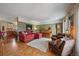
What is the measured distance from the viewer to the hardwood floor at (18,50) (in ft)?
6.49

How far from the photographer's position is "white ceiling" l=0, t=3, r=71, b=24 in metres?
1.94

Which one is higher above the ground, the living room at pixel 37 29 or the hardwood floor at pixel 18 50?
the living room at pixel 37 29

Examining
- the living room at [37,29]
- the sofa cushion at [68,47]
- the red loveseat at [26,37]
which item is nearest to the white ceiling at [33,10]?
the living room at [37,29]

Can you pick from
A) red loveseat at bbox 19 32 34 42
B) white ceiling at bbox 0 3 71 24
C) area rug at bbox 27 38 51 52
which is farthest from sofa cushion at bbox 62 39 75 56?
red loveseat at bbox 19 32 34 42

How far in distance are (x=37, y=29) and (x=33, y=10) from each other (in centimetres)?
34

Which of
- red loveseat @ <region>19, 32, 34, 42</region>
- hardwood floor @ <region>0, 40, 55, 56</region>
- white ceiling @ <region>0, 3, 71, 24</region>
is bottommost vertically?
hardwood floor @ <region>0, 40, 55, 56</region>

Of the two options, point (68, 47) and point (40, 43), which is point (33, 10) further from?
point (68, 47)

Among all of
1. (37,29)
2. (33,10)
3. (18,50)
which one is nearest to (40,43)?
(37,29)

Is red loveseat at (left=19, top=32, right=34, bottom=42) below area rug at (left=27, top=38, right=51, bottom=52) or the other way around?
the other way around

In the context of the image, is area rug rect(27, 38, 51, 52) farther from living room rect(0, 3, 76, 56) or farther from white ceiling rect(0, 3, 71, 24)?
white ceiling rect(0, 3, 71, 24)

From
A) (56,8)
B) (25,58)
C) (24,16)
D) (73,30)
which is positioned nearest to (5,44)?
(25,58)

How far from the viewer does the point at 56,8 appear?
6.46 feet

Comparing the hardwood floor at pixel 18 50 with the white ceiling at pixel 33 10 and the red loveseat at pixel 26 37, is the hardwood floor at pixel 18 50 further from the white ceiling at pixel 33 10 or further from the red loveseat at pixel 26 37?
the white ceiling at pixel 33 10

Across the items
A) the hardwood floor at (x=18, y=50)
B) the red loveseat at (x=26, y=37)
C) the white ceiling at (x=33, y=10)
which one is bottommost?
the hardwood floor at (x=18, y=50)
